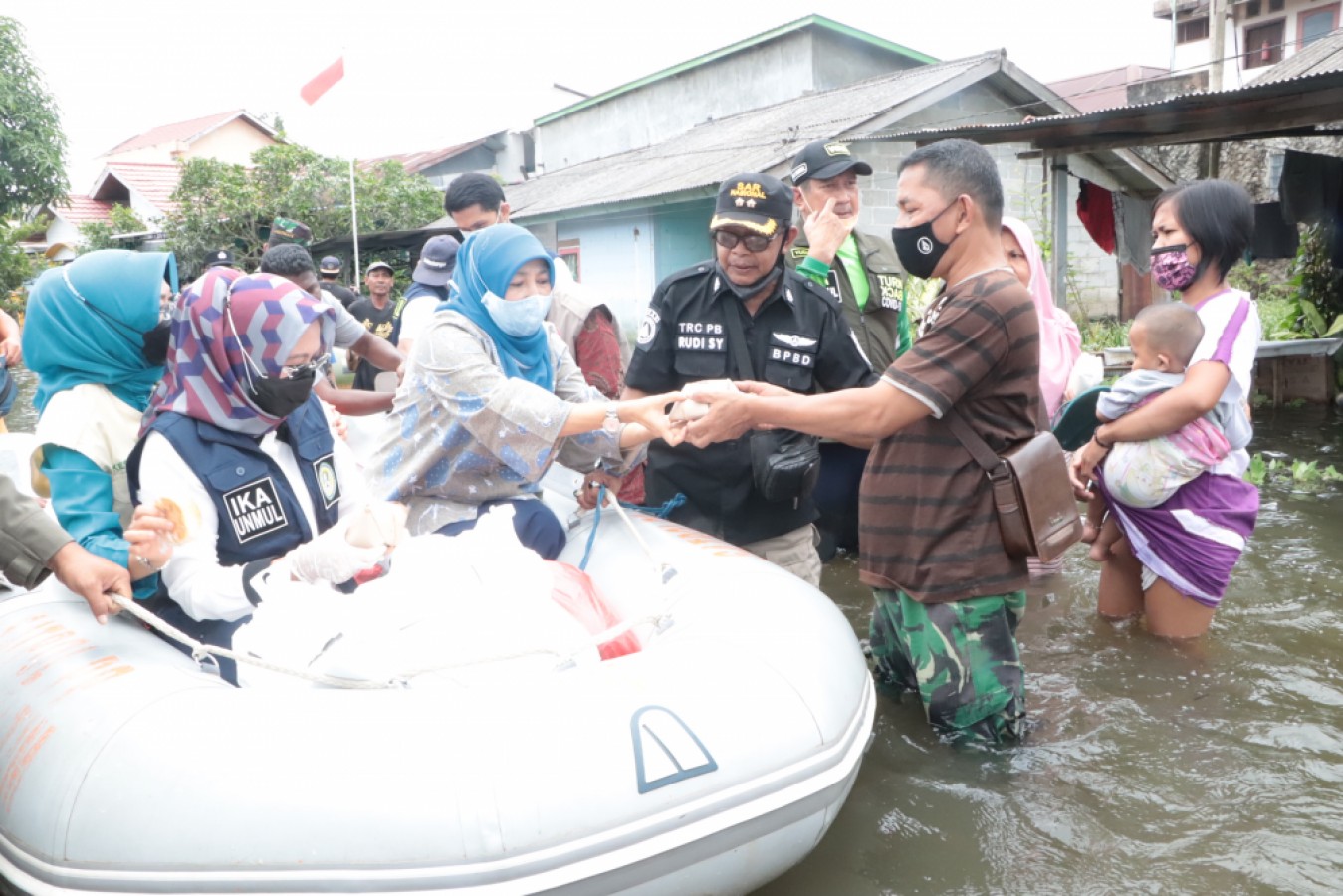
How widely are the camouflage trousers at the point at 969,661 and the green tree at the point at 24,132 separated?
55.7 feet

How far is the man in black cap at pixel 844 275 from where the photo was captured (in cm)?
356

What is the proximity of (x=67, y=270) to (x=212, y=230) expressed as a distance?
1692 cm

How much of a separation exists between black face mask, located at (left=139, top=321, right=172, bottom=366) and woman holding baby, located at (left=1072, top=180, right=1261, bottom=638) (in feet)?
9.32

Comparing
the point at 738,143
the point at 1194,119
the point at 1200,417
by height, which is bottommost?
the point at 1200,417

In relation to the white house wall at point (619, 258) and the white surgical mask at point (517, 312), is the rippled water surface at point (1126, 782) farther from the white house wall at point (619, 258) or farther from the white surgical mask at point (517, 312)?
the white house wall at point (619, 258)

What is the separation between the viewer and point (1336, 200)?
8125 millimetres

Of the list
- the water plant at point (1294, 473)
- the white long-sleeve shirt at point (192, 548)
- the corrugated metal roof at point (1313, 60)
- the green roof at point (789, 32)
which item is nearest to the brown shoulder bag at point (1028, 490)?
the white long-sleeve shirt at point (192, 548)

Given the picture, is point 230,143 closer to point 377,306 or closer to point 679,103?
point 679,103

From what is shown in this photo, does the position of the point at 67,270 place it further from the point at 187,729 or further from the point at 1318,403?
the point at 1318,403

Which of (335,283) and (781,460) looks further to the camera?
(335,283)

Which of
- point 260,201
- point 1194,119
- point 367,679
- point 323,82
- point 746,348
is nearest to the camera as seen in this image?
point 367,679

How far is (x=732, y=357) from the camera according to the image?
10.0 feet

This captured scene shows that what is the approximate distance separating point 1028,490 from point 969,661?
0.47m

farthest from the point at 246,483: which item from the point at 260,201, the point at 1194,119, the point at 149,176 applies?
the point at 149,176
